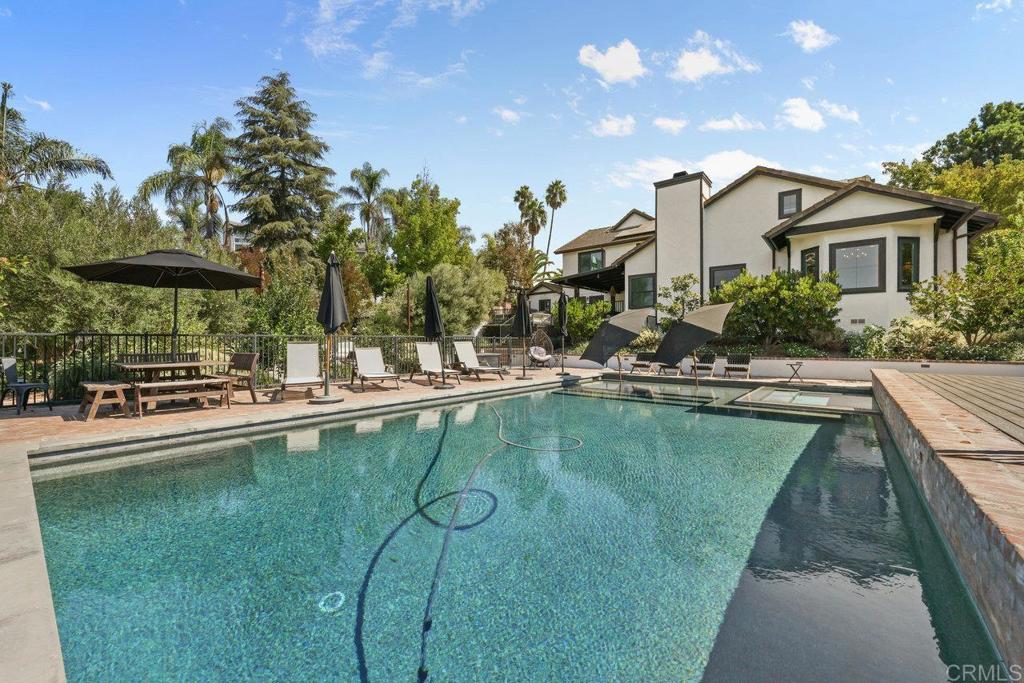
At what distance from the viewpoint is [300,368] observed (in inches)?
394

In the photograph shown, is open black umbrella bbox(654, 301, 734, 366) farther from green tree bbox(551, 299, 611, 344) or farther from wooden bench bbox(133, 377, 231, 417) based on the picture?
green tree bbox(551, 299, 611, 344)

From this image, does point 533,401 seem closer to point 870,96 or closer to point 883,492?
point 883,492

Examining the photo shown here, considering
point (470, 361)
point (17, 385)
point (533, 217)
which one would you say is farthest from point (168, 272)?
point (533, 217)

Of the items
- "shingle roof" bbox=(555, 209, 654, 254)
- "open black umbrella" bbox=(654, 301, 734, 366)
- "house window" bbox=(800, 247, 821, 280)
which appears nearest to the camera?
"open black umbrella" bbox=(654, 301, 734, 366)

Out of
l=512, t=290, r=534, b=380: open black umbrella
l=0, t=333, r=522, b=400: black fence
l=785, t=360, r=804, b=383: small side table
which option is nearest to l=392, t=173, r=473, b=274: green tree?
l=0, t=333, r=522, b=400: black fence

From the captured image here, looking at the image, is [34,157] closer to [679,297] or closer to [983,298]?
[679,297]

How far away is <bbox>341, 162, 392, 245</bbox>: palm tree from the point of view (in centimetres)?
3962

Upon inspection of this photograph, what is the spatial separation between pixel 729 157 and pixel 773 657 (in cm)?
2569

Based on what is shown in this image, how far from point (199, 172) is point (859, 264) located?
3913 cm

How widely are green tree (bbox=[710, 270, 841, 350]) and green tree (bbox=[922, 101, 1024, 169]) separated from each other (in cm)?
2664

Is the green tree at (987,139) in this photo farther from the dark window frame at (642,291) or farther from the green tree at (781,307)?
the green tree at (781,307)

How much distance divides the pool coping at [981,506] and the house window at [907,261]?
13381mm

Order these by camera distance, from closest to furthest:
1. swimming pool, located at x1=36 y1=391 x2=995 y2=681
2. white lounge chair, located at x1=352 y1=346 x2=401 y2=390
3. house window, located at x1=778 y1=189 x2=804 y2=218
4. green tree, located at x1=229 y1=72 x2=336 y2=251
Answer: swimming pool, located at x1=36 y1=391 x2=995 y2=681, white lounge chair, located at x1=352 y1=346 x2=401 y2=390, house window, located at x1=778 y1=189 x2=804 y2=218, green tree, located at x1=229 y1=72 x2=336 y2=251

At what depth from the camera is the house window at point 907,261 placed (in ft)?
50.3
